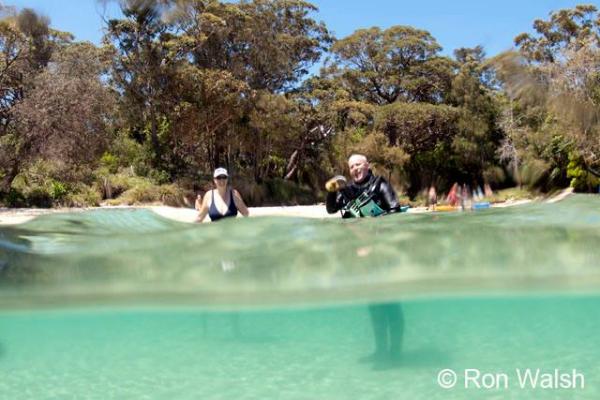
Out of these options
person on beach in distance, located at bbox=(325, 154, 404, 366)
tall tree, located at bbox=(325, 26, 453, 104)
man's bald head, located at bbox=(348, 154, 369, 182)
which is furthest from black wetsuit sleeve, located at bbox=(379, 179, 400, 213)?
tall tree, located at bbox=(325, 26, 453, 104)

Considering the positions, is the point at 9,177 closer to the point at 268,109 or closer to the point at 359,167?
the point at 268,109

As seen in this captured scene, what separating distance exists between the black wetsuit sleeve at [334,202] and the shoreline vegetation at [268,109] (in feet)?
57.3

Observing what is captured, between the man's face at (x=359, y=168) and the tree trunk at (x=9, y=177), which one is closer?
the man's face at (x=359, y=168)

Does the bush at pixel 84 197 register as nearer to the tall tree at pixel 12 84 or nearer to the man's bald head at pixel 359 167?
the tall tree at pixel 12 84

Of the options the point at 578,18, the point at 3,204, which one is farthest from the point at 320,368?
the point at 578,18

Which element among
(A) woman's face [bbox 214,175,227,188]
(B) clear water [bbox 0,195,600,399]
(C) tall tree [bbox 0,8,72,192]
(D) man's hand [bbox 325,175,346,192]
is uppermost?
(C) tall tree [bbox 0,8,72,192]

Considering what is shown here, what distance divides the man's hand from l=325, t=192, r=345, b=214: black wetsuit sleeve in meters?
0.12

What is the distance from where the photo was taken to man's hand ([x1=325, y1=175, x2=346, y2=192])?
607 cm

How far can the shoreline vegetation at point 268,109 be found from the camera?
22.8 m

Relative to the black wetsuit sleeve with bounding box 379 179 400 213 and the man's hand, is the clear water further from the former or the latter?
the man's hand

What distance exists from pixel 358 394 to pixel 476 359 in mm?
1893

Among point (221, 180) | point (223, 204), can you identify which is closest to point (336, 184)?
point (221, 180)

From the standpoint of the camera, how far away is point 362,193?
6.33 meters

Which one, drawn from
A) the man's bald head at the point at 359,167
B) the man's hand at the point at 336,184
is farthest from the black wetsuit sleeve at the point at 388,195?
the man's hand at the point at 336,184
